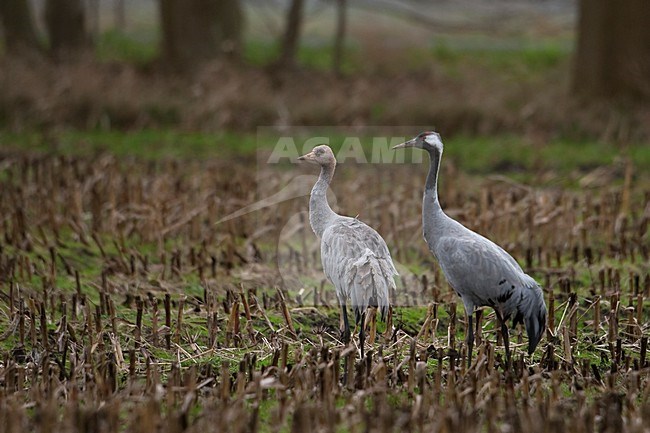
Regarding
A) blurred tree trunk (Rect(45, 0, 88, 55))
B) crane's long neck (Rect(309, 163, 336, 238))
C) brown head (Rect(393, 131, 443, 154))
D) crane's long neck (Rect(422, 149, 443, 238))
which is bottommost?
crane's long neck (Rect(309, 163, 336, 238))

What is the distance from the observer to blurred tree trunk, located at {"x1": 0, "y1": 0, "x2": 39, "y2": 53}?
18047mm

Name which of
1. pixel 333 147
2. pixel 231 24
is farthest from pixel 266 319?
pixel 231 24

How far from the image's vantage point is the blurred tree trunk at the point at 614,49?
13828 millimetres

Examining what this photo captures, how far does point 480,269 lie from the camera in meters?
5.15

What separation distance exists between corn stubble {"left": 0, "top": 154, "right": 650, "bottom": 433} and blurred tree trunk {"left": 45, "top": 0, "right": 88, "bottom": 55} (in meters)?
9.61

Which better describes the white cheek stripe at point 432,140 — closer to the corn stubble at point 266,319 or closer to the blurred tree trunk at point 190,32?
the corn stubble at point 266,319

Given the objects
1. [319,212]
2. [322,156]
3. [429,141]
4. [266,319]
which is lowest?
[266,319]

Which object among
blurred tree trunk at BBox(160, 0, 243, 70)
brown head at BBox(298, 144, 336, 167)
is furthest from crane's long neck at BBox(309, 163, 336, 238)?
blurred tree trunk at BBox(160, 0, 243, 70)

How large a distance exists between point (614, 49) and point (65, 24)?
9.92 meters

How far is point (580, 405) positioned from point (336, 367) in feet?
3.52

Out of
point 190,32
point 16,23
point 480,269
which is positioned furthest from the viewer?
point 16,23

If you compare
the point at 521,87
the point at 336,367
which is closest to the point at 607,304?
the point at 336,367

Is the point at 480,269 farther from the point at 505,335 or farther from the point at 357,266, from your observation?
the point at 357,266

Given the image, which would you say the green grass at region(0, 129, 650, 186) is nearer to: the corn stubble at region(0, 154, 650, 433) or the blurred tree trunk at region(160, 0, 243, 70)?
the corn stubble at region(0, 154, 650, 433)
